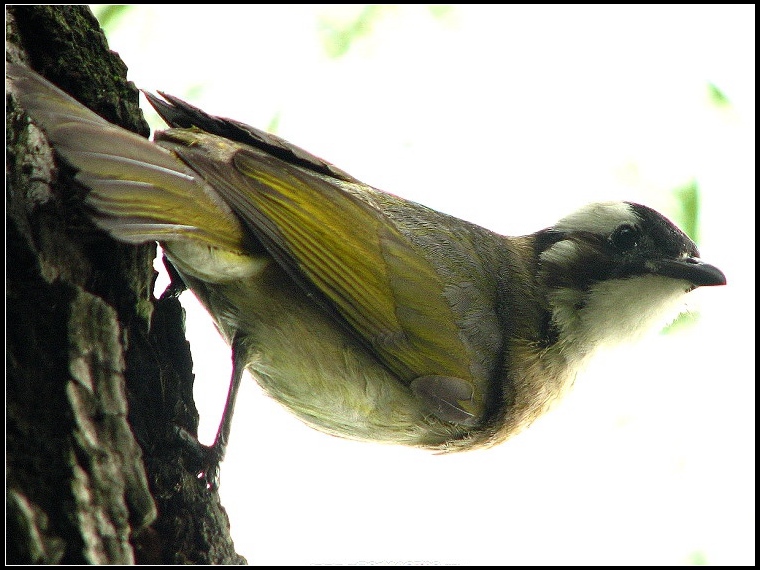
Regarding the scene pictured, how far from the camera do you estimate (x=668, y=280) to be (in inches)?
138

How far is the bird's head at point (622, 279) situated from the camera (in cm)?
351

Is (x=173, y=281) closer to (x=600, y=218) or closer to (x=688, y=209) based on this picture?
(x=600, y=218)

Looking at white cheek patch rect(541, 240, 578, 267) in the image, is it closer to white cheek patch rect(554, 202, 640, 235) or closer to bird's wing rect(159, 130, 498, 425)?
white cheek patch rect(554, 202, 640, 235)

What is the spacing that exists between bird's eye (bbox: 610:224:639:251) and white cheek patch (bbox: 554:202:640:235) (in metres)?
0.03

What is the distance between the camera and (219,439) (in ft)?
9.36

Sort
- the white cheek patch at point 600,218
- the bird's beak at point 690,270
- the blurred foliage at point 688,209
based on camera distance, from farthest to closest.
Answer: the blurred foliage at point 688,209, the white cheek patch at point 600,218, the bird's beak at point 690,270

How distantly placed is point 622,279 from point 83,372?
2557 mm

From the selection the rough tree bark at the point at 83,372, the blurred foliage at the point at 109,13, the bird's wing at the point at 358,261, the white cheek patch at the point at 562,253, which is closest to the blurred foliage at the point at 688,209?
the white cheek patch at the point at 562,253

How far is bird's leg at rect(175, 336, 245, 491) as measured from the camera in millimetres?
2576

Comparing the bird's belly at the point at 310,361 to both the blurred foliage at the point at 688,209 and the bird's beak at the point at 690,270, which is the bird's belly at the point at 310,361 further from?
the blurred foliage at the point at 688,209

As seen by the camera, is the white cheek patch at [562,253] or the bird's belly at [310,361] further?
the white cheek patch at [562,253]

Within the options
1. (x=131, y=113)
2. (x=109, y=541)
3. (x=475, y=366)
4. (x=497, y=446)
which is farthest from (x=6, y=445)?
(x=497, y=446)

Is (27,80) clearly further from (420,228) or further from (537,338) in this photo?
(537,338)

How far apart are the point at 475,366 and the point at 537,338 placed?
1.31 feet
